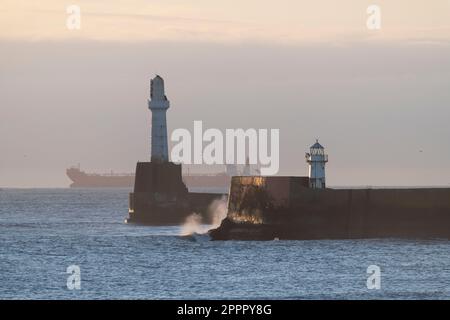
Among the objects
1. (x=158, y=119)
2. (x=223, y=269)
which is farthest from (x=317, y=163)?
(x=158, y=119)

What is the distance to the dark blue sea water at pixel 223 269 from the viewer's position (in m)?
37.8

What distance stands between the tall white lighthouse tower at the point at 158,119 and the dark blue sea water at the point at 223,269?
82.5 ft

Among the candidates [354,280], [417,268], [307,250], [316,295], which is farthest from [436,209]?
[316,295]

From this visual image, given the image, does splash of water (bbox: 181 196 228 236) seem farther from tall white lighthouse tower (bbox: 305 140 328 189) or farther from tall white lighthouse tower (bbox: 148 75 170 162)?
tall white lighthouse tower (bbox: 305 140 328 189)

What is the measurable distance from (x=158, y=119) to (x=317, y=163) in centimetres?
3226

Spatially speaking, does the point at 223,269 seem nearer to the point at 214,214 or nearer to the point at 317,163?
the point at 317,163

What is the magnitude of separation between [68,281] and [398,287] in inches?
397

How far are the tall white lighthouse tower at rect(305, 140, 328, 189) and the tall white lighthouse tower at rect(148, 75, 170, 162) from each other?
31837mm

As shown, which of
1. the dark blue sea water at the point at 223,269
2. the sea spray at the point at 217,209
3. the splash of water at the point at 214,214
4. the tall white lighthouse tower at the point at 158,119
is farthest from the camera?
the tall white lighthouse tower at the point at 158,119

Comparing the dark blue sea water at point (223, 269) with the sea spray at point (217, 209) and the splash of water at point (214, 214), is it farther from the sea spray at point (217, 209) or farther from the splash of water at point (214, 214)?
the sea spray at point (217, 209)

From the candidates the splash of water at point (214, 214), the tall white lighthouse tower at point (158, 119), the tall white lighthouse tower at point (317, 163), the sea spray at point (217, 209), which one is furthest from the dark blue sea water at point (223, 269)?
the tall white lighthouse tower at point (158, 119)

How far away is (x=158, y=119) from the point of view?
90.4 meters

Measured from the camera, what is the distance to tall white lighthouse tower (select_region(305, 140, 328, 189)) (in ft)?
195
